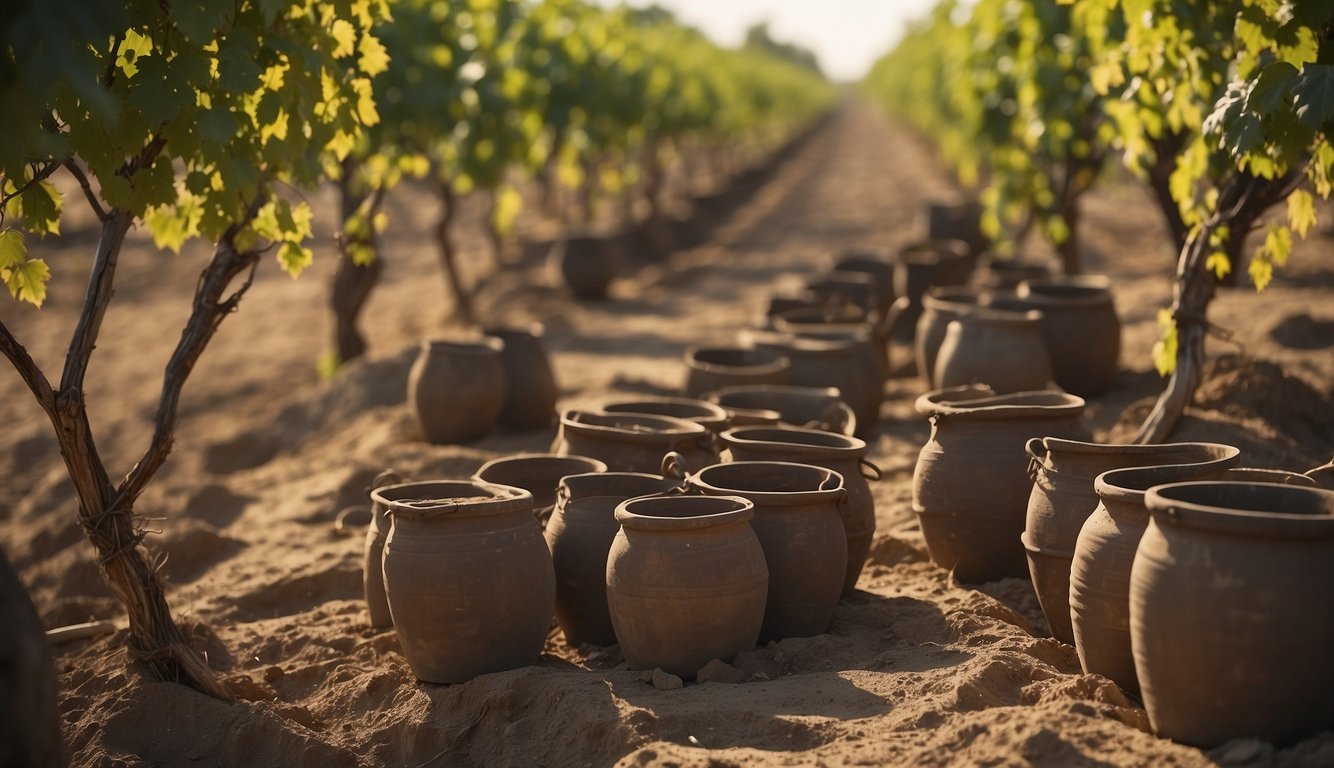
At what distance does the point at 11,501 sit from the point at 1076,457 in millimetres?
8846

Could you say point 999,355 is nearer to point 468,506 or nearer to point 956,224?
point 468,506

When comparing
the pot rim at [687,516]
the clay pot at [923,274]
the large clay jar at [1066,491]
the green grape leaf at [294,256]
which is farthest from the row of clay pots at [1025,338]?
the green grape leaf at [294,256]

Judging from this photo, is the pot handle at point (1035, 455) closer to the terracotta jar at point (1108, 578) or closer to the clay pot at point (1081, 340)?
the terracotta jar at point (1108, 578)

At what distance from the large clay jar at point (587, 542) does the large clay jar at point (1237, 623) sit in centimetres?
212

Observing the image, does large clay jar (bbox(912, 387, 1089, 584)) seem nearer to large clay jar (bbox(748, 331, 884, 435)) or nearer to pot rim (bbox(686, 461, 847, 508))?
pot rim (bbox(686, 461, 847, 508))

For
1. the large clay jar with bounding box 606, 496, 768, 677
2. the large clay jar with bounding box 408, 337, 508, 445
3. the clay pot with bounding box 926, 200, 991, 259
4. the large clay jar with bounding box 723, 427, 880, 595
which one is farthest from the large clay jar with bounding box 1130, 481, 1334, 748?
the clay pot with bounding box 926, 200, 991, 259

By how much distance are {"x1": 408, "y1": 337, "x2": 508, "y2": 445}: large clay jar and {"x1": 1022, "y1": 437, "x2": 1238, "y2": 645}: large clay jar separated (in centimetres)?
459

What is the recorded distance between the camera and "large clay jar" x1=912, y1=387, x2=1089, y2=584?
5430 millimetres

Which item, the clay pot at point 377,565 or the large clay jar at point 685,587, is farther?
the clay pot at point 377,565

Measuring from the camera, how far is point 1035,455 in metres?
4.92

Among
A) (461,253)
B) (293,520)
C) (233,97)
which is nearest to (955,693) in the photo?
(233,97)

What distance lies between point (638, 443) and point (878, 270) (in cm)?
748

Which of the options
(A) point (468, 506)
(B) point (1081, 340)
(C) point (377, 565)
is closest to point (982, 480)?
(A) point (468, 506)

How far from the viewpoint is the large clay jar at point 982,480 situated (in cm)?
543
